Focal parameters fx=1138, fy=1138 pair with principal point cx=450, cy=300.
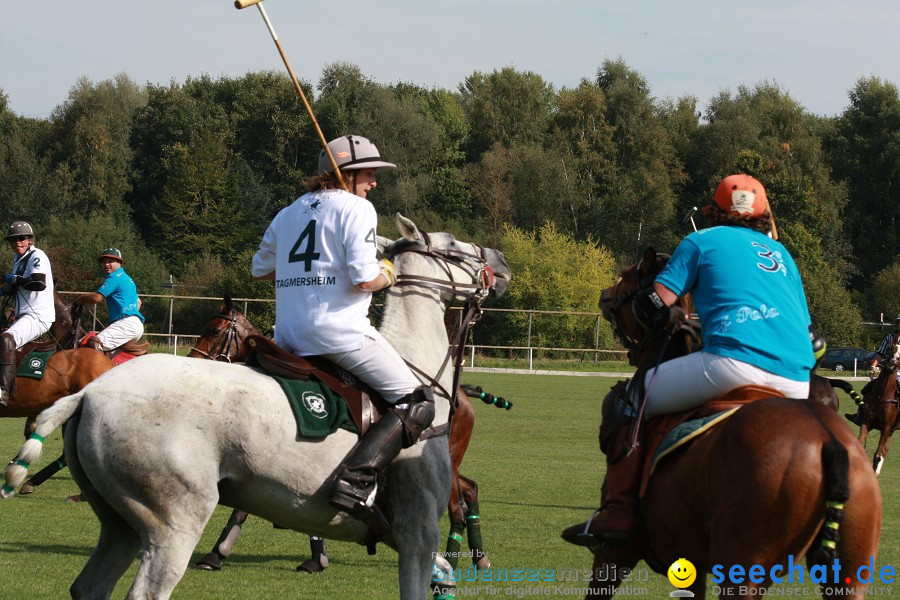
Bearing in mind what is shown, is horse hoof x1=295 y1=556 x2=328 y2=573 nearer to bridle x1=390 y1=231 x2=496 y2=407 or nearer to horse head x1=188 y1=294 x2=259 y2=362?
bridle x1=390 y1=231 x2=496 y2=407

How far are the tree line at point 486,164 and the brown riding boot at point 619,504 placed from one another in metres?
55.2

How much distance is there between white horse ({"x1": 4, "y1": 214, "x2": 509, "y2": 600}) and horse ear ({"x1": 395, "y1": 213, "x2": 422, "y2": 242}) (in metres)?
1.21

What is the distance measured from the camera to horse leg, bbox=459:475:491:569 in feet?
28.5

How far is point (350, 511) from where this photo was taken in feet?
18.6

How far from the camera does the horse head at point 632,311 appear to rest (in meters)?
5.82

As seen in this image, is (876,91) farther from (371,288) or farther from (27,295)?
(371,288)

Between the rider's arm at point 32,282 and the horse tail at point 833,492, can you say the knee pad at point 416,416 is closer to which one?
the horse tail at point 833,492

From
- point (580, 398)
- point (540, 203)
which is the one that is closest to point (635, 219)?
point (540, 203)

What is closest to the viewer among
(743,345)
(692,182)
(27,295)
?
(743,345)

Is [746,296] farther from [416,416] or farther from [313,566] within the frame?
[313,566]

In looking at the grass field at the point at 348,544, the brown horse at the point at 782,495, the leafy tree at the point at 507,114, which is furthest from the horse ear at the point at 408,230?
the leafy tree at the point at 507,114

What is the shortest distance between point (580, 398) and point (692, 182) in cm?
4415

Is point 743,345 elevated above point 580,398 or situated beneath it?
elevated above

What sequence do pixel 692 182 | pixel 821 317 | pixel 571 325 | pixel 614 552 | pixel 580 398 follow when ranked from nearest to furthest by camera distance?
pixel 614 552, pixel 580 398, pixel 571 325, pixel 821 317, pixel 692 182
